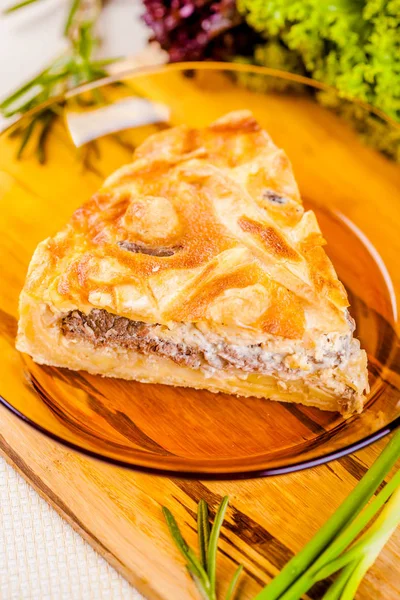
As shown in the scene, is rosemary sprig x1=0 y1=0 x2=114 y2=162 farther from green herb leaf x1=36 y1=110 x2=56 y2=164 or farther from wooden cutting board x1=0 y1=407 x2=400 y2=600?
wooden cutting board x1=0 y1=407 x2=400 y2=600

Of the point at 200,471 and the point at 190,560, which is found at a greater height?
the point at 200,471

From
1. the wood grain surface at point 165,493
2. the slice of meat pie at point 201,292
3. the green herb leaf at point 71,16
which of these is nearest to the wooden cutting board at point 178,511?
the wood grain surface at point 165,493

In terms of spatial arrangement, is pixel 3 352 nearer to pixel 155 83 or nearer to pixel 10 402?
pixel 10 402

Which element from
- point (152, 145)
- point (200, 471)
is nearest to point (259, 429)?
point (200, 471)

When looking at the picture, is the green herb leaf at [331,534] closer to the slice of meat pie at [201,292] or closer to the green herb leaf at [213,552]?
the green herb leaf at [213,552]

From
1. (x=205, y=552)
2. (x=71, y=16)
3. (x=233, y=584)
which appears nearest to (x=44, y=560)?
(x=205, y=552)

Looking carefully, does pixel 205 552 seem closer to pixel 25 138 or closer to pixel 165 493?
pixel 165 493

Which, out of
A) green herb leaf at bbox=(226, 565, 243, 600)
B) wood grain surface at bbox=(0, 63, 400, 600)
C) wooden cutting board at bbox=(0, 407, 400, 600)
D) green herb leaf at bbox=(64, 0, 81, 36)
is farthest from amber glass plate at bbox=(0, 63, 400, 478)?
green herb leaf at bbox=(64, 0, 81, 36)
